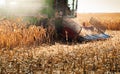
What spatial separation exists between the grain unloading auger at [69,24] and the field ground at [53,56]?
0.17 metres

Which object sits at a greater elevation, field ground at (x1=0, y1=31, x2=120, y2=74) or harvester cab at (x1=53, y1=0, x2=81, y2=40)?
harvester cab at (x1=53, y1=0, x2=81, y2=40)

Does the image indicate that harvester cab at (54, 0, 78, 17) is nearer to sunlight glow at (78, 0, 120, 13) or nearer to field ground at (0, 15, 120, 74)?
sunlight glow at (78, 0, 120, 13)

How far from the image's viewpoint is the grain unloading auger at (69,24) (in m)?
5.22

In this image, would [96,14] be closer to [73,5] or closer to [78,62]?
[73,5]

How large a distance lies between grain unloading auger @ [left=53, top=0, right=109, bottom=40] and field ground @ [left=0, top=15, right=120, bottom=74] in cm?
17

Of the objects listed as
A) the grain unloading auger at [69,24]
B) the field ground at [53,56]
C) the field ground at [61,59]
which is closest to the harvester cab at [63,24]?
the grain unloading auger at [69,24]

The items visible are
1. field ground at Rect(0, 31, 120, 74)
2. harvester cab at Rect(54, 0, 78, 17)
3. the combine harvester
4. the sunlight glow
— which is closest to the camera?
field ground at Rect(0, 31, 120, 74)

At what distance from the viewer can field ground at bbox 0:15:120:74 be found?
159 inches

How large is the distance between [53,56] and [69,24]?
3.12 feet

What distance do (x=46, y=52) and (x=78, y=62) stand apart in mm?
523

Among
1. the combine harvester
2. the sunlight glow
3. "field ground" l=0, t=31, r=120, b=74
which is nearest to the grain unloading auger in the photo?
the combine harvester

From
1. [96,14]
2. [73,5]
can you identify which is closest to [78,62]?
[73,5]

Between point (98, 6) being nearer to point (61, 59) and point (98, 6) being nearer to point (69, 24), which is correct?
point (69, 24)

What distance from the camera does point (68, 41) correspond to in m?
5.29
